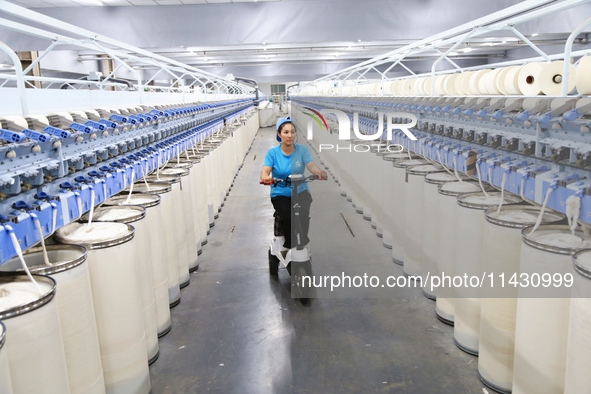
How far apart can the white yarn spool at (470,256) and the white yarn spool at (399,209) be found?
4.67ft

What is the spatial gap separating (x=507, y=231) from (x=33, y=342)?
2434mm

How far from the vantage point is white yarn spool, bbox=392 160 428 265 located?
472 cm

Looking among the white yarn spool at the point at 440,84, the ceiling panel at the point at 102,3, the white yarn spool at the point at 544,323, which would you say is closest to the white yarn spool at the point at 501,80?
the white yarn spool at the point at 440,84

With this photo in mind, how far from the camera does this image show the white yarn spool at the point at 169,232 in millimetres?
3715

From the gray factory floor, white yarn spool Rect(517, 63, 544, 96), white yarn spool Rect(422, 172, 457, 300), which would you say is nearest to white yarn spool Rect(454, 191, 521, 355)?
the gray factory floor

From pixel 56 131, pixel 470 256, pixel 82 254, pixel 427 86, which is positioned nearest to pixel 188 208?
pixel 56 131

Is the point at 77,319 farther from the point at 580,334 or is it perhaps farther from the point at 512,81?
the point at 512,81

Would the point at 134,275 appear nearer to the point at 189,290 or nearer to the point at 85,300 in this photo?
the point at 85,300

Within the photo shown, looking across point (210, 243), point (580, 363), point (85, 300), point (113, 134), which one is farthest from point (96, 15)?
point (580, 363)

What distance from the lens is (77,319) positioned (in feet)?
7.17

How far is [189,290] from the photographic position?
4.42m

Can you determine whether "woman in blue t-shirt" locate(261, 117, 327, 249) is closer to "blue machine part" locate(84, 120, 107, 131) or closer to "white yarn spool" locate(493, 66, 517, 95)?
"blue machine part" locate(84, 120, 107, 131)

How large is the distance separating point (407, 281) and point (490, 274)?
5.89 ft

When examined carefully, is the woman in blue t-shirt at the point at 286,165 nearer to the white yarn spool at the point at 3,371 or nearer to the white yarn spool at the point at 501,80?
the white yarn spool at the point at 501,80
